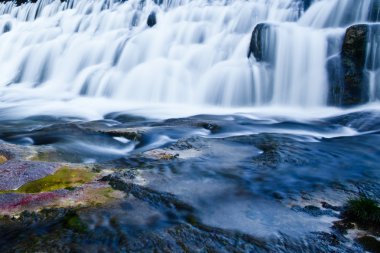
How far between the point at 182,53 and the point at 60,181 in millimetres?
10357

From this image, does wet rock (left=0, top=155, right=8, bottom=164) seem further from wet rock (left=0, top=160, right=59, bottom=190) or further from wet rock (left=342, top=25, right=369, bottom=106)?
wet rock (left=342, top=25, right=369, bottom=106)

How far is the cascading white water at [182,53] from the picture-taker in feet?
38.2

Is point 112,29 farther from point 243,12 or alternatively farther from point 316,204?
point 316,204

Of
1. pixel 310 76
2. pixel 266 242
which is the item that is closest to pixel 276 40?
pixel 310 76

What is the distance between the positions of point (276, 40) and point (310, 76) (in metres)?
1.55

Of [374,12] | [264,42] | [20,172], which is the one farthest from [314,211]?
[374,12]

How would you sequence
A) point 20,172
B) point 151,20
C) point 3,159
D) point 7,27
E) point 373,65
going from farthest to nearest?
point 7,27, point 151,20, point 373,65, point 3,159, point 20,172

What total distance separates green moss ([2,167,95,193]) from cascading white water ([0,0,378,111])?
7.49 m

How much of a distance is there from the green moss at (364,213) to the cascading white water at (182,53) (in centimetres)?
737

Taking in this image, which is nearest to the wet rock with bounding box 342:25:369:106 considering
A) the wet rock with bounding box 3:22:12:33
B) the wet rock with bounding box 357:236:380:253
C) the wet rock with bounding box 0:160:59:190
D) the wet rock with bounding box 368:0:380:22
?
the wet rock with bounding box 368:0:380:22

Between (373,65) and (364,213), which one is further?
(373,65)

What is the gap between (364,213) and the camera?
3.80m

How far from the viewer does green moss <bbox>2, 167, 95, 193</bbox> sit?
4.30m

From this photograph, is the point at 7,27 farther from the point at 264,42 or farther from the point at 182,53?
the point at 264,42
